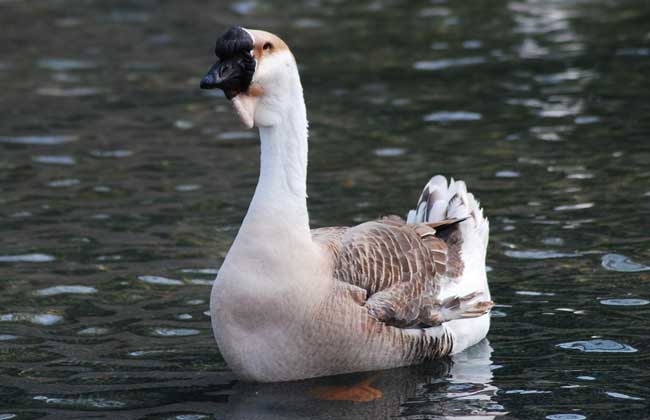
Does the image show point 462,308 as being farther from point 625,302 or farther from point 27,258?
point 27,258

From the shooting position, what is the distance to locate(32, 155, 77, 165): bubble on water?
15742 mm

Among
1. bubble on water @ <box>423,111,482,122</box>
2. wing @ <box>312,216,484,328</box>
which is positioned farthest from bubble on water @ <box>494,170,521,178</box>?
wing @ <box>312,216,484,328</box>

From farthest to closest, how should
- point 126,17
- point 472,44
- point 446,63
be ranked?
1. point 126,17
2. point 472,44
3. point 446,63

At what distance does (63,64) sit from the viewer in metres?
21.2

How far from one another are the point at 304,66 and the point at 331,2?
5.84m

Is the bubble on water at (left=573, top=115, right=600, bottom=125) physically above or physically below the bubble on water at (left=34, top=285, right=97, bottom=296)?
above

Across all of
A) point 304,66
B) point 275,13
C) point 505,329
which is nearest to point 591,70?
point 304,66

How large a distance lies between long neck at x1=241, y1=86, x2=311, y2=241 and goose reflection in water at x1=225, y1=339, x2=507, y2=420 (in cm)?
107

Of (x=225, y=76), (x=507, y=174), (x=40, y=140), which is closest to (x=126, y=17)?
(x=40, y=140)

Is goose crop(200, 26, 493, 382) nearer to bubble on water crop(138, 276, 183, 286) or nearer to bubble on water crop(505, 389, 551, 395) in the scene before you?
bubble on water crop(505, 389, 551, 395)

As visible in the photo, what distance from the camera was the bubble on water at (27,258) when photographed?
1206 cm

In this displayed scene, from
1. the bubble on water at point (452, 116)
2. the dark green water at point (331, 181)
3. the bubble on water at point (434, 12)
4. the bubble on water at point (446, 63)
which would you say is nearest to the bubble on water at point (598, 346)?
the dark green water at point (331, 181)

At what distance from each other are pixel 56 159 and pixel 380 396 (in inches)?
326

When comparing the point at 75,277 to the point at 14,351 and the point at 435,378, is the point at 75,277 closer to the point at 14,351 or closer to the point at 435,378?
the point at 14,351
